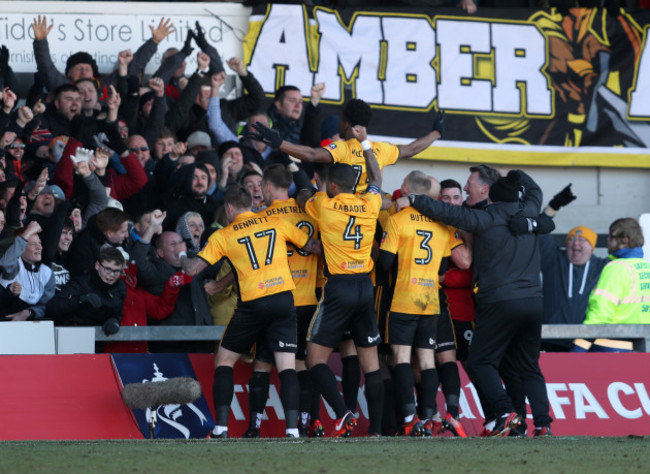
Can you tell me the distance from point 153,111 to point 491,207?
3.99m

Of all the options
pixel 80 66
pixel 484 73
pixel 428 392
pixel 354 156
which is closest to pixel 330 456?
pixel 428 392

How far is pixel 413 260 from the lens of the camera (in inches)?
329

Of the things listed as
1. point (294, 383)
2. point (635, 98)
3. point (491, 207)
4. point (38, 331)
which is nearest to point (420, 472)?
point (294, 383)

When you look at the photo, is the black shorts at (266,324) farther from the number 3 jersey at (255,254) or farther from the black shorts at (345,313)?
the black shorts at (345,313)

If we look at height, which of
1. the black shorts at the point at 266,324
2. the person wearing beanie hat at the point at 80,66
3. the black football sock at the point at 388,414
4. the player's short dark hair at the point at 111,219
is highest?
the person wearing beanie hat at the point at 80,66

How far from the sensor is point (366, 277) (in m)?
8.17

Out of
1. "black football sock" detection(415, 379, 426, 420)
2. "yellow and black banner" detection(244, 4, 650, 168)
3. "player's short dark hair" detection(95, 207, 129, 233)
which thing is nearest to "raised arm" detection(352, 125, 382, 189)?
"black football sock" detection(415, 379, 426, 420)

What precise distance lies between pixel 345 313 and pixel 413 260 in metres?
0.69

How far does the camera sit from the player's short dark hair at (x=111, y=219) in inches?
364

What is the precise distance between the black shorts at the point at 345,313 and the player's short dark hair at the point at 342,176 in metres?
0.63

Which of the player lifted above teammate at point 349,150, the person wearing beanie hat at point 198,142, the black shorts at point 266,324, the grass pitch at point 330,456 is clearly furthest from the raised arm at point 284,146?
the person wearing beanie hat at point 198,142

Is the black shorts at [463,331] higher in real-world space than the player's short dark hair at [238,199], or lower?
lower

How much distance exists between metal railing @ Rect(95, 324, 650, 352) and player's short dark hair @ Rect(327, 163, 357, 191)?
148 centimetres

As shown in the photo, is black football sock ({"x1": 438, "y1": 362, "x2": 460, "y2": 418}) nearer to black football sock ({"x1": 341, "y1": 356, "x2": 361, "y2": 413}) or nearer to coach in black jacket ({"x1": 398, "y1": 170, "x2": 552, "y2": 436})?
coach in black jacket ({"x1": 398, "y1": 170, "x2": 552, "y2": 436})
